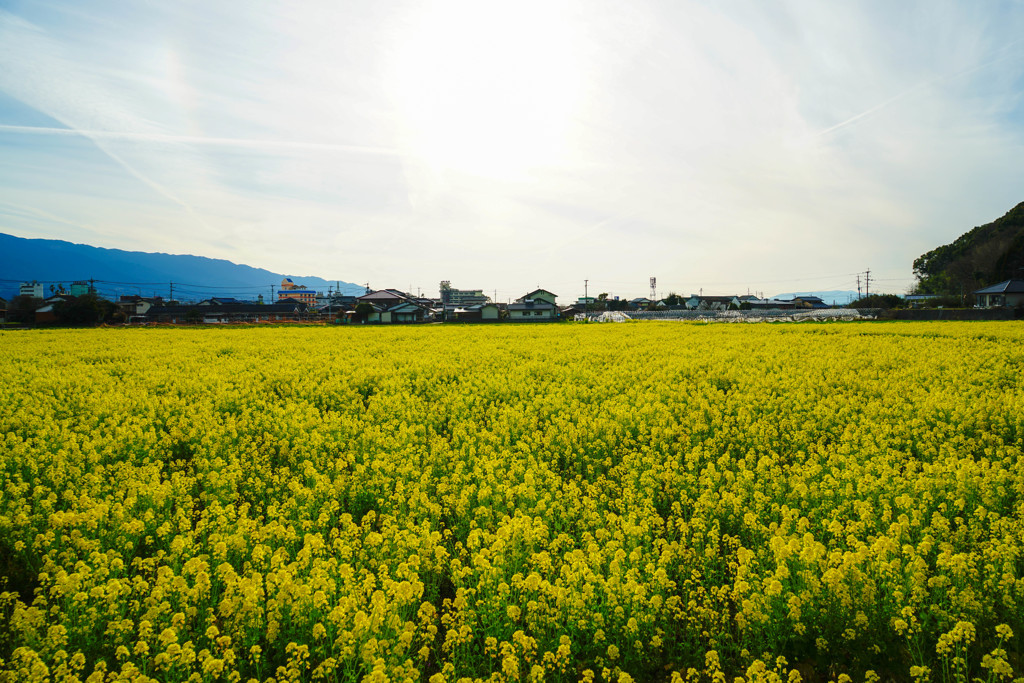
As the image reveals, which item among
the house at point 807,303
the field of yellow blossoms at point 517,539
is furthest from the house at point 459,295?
the field of yellow blossoms at point 517,539

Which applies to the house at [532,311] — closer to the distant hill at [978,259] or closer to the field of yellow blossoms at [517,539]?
the distant hill at [978,259]

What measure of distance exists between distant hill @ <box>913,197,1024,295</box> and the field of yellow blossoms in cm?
8563

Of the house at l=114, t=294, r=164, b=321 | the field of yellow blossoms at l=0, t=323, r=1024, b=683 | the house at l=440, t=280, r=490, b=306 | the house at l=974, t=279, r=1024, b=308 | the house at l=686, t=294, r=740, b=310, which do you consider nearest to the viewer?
the field of yellow blossoms at l=0, t=323, r=1024, b=683

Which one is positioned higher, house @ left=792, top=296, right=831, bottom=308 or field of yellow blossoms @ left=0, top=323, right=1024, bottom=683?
house @ left=792, top=296, right=831, bottom=308

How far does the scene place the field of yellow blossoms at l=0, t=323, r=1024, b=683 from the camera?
3.47 meters

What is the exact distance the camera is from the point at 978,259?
242ft

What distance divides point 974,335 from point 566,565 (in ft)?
95.3

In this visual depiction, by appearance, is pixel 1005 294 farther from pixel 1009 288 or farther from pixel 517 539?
pixel 517 539

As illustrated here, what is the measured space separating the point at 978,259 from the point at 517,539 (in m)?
101

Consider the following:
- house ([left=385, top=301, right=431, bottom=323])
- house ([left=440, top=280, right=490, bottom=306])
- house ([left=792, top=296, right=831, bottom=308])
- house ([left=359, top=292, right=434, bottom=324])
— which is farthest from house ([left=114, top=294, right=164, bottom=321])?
house ([left=792, top=296, right=831, bottom=308])

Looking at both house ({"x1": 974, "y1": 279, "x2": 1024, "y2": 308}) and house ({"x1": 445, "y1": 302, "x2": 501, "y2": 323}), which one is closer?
house ({"x1": 974, "y1": 279, "x2": 1024, "y2": 308})

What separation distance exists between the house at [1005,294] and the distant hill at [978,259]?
8.62m

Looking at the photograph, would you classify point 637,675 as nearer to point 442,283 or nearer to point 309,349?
point 309,349

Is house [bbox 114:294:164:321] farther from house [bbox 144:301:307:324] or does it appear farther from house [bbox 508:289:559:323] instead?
house [bbox 508:289:559:323]
